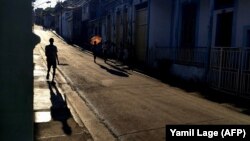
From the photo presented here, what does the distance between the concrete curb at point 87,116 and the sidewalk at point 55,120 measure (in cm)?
16

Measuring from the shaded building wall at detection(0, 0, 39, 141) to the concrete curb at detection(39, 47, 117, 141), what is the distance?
5045 millimetres

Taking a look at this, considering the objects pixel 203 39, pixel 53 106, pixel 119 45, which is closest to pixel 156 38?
pixel 203 39

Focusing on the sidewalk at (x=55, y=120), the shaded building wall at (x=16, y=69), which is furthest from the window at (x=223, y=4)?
the shaded building wall at (x=16, y=69)

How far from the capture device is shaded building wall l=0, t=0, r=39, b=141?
129cm

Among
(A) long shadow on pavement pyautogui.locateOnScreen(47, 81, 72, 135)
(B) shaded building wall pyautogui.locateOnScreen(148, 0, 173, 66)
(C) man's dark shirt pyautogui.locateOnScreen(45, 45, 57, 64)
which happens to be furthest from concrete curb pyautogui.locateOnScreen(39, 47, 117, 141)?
(B) shaded building wall pyautogui.locateOnScreen(148, 0, 173, 66)

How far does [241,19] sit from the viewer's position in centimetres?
1327

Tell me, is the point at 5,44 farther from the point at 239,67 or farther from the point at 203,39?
the point at 203,39

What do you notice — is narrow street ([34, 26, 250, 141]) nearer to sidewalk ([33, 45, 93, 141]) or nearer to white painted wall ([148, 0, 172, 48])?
sidewalk ([33, 45, 93, 141])

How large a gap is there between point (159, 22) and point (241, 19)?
7.98 m

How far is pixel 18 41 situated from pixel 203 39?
15.7 m

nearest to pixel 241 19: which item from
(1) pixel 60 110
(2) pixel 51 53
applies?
(2) pixel 51 53

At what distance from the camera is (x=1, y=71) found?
1300mm

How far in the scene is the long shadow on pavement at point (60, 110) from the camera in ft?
22.4

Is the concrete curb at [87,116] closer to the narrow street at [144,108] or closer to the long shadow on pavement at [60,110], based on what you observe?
the narrow street at [144,108]
